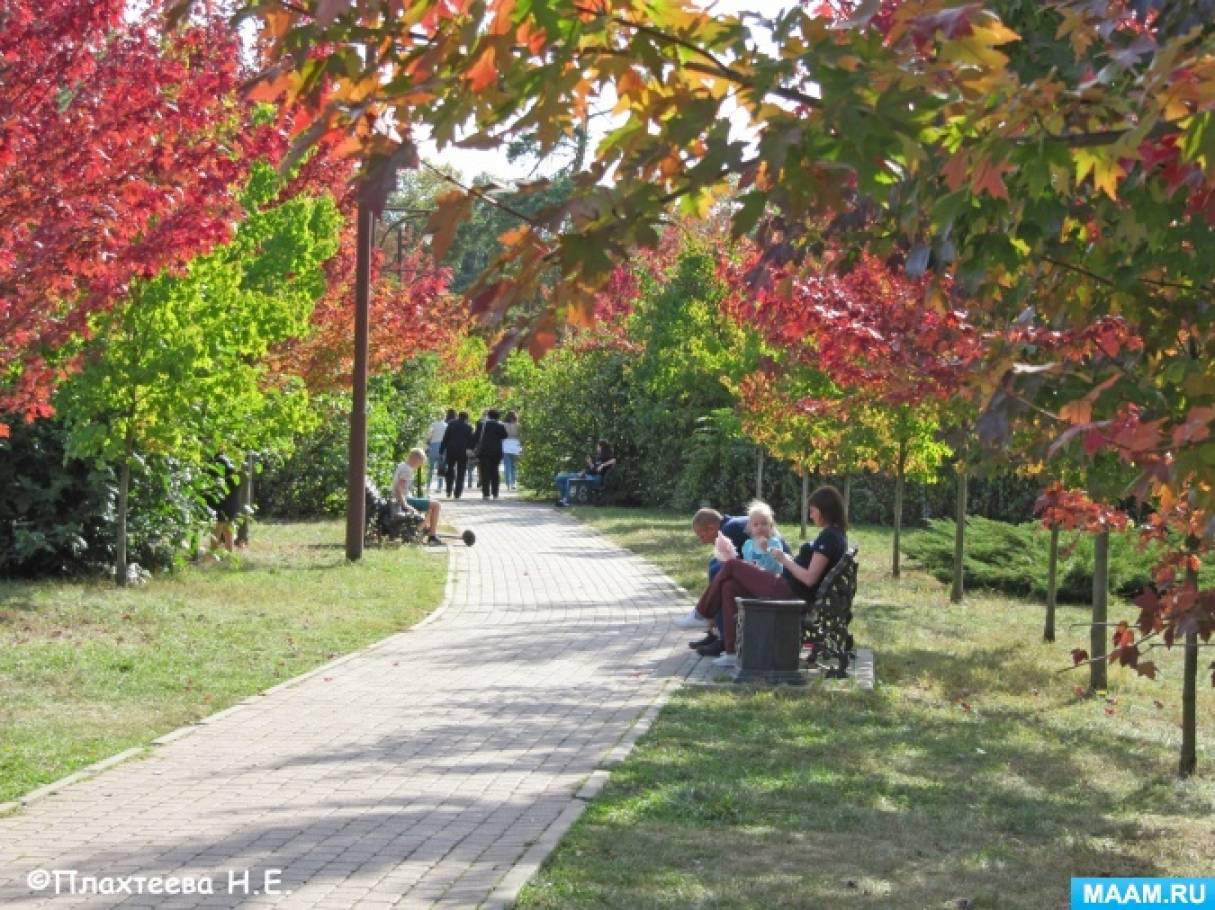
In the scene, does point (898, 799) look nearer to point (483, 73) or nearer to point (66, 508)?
point (483, 73)

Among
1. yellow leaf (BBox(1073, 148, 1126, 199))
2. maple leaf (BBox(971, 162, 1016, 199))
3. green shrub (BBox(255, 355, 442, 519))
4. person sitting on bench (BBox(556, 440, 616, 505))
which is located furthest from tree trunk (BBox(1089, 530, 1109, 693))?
person sitting on bench (BBox(556, 440, 616, 505))

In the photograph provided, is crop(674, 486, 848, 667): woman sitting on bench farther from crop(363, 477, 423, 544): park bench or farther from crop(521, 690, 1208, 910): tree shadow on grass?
crop(363, 477, 423, 544): park bench

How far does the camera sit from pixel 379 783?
8398 millimetres

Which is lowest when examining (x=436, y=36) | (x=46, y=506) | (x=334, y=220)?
(x=46, y=506)

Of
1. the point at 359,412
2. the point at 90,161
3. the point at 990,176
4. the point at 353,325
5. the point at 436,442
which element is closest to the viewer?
the point at 990,176

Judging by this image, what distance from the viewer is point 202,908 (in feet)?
19.7

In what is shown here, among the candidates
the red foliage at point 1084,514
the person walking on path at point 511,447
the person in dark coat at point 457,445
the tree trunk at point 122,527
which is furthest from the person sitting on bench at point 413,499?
the person walking on path at point 511,447

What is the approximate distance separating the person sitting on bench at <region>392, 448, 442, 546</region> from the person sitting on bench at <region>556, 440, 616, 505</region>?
1008 cm

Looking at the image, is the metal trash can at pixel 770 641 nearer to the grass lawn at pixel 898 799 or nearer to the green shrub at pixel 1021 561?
the grass lawn at pixel 898 799

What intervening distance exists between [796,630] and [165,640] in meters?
4.94

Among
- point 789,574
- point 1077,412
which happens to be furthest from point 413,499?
point 1077,412

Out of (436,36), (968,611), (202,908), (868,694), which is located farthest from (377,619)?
(436,36)

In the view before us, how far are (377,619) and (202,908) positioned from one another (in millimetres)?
9634

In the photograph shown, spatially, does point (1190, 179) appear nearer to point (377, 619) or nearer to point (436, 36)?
point (436, 36)
